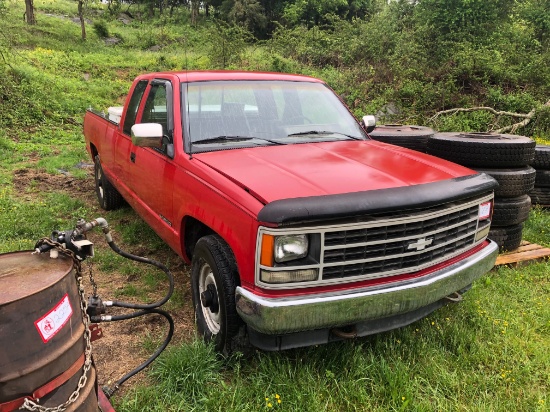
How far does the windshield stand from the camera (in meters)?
3.48

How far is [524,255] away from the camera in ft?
14.7

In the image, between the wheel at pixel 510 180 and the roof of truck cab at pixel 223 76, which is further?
the wheel at pixel 510 180

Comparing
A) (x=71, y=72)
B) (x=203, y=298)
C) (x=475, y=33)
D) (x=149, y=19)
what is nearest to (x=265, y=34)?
(x=149, y=19)

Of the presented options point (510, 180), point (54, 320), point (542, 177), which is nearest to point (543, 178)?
point (542, 177)

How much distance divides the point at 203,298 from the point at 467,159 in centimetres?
293

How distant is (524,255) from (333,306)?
305cm

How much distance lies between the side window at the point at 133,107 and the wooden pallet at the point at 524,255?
385 cm

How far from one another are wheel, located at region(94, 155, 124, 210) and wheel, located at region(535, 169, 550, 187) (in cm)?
540

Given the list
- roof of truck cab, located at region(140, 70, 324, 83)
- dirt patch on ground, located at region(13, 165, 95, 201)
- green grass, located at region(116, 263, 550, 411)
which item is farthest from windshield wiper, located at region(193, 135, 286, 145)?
dirt patch on ground, located at region(13, 165, 95, 201)

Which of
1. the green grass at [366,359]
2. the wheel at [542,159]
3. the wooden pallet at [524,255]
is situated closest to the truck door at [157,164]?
the green grass at [366,359]

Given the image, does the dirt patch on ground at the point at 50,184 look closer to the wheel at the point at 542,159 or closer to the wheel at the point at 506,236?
the wheel at the point at 506,236

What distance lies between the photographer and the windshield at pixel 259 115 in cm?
348

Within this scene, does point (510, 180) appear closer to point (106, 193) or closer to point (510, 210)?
point (510, 210)

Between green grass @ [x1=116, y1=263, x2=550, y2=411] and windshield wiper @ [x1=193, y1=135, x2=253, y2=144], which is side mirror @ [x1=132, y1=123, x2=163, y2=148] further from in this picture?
green grass @ [x1=116, y1=263, x2=550, y2=411]
